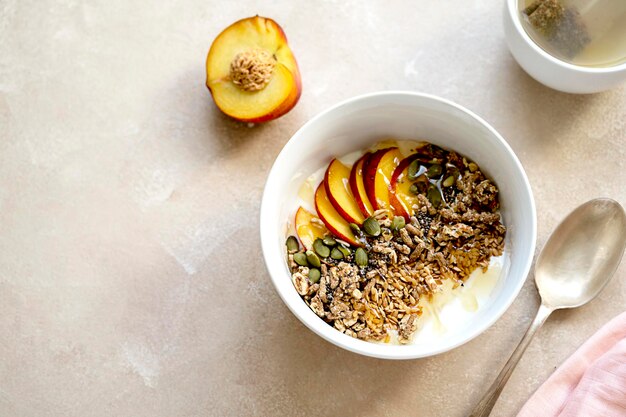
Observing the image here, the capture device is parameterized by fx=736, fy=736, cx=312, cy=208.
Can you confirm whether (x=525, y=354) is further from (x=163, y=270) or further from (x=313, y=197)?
(x=163, y=270)

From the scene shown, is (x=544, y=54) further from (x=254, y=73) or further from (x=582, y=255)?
(x=254, y=73)

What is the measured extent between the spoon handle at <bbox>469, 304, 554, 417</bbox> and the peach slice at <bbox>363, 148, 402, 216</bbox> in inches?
12.7

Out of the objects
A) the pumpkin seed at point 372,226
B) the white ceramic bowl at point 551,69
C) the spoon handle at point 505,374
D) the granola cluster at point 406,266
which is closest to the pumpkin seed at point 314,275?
the granola cluster at point 406,266

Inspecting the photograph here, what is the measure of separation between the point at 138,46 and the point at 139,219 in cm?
34

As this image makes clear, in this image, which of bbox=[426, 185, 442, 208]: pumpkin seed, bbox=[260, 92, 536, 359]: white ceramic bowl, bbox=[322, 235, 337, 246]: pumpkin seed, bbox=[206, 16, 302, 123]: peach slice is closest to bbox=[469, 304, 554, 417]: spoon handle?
bbox=[260, 92, 536, 359]: white ceramic bowl

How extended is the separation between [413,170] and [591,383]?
472 mm

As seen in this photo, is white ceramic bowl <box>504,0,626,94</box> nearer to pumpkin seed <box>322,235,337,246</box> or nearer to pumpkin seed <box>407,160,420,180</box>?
pumpkin seed <box>407,160,420,180</box>

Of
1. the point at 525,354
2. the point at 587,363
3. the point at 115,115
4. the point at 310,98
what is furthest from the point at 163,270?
the point at 587,363

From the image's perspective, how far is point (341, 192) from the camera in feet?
4.11

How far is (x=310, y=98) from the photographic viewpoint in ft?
4.58

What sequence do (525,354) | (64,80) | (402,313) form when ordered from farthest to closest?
(64,80) < (525,354) < (402,313)

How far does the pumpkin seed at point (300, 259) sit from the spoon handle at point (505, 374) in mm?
392

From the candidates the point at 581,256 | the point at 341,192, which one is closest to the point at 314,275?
the point at 341,192

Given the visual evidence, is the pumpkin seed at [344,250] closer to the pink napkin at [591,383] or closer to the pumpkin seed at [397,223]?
the pumpkin seed at [397,223]
